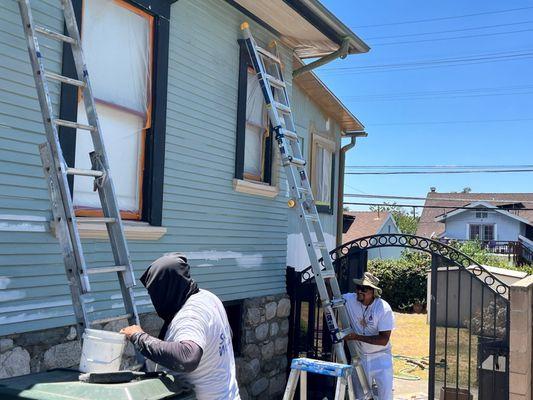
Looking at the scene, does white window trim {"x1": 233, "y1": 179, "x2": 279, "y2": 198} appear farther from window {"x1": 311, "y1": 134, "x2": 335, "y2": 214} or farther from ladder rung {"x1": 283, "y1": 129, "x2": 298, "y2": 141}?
window {"x1": 311, "y1": 134, "x2": 335, "y2": 214}

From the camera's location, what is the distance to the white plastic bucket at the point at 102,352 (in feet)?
7.97

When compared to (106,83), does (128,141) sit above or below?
below

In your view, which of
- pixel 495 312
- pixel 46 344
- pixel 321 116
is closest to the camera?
pixel 46 344

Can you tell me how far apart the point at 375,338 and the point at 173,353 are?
134 inches

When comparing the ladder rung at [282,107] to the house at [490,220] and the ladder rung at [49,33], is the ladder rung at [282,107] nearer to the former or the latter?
the ladder rung at [49,33]

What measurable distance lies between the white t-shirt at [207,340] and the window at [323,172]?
24.0 feet

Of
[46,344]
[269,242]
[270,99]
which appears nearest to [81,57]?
[46,344]

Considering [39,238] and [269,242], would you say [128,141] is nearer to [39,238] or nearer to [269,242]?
[39,238]

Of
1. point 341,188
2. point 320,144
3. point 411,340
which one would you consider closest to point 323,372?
point 320,144

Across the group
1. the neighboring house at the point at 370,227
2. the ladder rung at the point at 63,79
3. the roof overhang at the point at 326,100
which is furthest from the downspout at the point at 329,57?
the neighboring house at the point at 370,227

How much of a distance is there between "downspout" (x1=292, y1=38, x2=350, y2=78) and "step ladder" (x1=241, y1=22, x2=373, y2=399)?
4.12 ft

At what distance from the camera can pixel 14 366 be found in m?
3.38

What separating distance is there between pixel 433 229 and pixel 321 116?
125ft

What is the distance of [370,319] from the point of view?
17.7 feet
